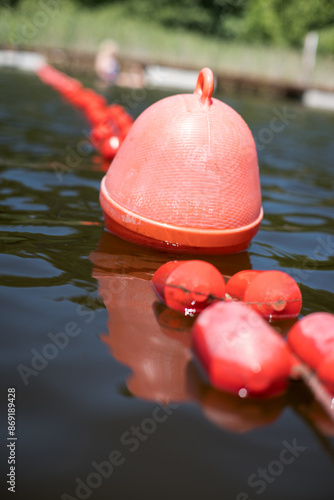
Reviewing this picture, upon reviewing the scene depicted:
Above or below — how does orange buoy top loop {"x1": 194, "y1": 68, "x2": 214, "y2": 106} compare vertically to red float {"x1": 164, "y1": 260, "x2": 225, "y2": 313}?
above

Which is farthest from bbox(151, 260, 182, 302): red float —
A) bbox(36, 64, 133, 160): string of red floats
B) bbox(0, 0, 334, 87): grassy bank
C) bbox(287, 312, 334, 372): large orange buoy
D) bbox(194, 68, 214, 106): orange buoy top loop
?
bbox(0, 0, 334, 87): grassy bank

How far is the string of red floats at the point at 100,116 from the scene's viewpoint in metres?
6.56

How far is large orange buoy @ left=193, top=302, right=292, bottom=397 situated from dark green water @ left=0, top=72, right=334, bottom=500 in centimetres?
8

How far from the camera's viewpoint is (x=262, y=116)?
14656 millimetres

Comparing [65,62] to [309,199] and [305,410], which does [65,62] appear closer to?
[309,199]

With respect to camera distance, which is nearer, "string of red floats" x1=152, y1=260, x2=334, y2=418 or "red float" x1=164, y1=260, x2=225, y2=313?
"string of red floats" x1=152, y1=260, x2=334, y2=418

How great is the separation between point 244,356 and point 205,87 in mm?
1913

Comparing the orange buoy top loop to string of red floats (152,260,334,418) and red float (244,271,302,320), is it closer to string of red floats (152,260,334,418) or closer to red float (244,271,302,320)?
red float (244,271,302,320)

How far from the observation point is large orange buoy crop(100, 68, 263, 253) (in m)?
3.38

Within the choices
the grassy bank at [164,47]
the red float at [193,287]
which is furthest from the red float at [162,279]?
the grassy bank at [164,47]

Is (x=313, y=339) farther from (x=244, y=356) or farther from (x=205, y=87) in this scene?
(x=205, y=87)

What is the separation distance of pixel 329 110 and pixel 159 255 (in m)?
17.8

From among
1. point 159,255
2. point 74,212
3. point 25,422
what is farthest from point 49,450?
point 74,212

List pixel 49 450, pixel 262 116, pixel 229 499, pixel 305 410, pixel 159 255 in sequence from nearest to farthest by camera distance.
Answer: pixel 229 499
pixel 49 450
pixel 305 410
pixel 159 255
pixel 262 116
